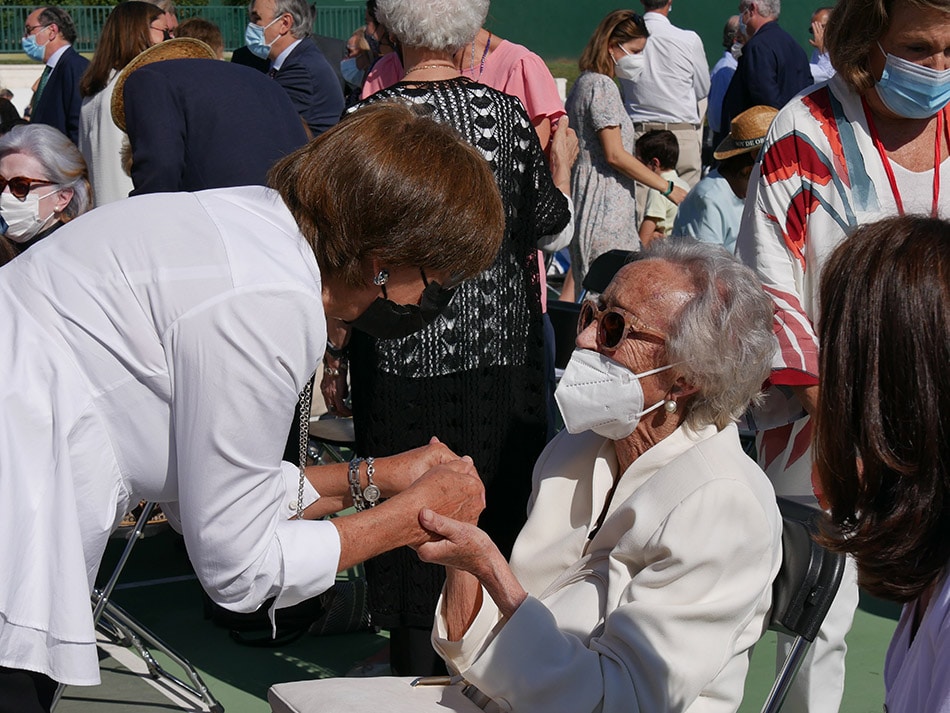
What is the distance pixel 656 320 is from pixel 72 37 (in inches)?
290

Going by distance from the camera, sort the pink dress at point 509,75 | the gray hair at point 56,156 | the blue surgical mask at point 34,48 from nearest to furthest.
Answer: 1. the pink dress at point 509,75
2. the gray hair at point 56,156
3. the blue surgical mask at point 34,48

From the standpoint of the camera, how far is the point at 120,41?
543 centimetres

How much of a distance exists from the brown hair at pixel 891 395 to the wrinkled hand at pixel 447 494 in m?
0.84

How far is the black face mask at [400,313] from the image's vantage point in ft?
7.24

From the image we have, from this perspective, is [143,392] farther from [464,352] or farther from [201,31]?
[201,31]

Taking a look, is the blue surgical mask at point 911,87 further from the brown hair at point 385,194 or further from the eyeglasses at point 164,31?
the eyeglasses at point 164,31

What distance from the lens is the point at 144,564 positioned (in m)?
5.31

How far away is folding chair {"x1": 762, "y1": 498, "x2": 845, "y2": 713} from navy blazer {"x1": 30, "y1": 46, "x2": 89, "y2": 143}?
17.7ft

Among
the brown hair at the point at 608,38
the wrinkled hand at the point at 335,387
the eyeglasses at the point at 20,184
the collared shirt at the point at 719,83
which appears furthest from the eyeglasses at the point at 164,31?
the collared shirt at the point at 719,83

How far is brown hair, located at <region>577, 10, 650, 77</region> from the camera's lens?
7.13 metres

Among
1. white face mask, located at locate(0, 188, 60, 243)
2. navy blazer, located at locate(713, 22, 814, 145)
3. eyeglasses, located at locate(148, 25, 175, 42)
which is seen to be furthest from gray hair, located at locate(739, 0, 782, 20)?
white face mask, located at locate(0, 188, 60, 243)

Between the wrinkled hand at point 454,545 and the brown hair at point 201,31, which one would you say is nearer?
the wrinkled hand at point 454,545

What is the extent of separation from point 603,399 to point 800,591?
1.96 feet

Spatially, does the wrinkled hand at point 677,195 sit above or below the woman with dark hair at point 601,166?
below
